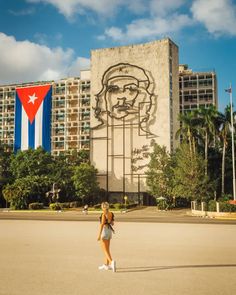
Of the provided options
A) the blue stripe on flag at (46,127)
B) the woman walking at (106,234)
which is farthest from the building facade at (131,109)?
the woman walking at (106,234)

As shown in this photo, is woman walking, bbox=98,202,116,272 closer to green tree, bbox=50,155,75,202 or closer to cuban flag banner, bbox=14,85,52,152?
green tree, bbox=50,155,75,202

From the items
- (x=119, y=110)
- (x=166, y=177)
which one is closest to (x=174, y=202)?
(x=166, y=177)

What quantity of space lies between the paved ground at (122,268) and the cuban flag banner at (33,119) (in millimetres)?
70359

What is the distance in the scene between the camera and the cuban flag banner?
86812 millimetres

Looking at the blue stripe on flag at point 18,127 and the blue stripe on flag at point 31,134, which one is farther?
the blue stripe on flag at point 18,127

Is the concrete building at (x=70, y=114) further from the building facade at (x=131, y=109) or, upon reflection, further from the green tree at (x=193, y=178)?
the green tree at (x=193, y=178)

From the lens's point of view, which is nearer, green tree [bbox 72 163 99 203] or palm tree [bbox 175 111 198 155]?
palm tree [bbox 175 111 198 155]

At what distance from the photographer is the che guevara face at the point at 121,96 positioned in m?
74.8

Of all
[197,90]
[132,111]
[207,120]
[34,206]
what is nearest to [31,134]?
[132,111]

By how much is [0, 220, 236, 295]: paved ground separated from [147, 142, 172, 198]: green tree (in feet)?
135

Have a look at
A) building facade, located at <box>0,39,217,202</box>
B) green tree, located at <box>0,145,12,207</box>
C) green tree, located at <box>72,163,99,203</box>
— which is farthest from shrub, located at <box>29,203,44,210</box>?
building facade, located at <box>0,39,217,202</box>

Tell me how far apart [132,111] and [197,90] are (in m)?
33.5

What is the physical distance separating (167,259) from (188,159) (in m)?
39.9

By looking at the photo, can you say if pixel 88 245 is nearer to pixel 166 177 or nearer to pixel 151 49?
pixel 166 177
